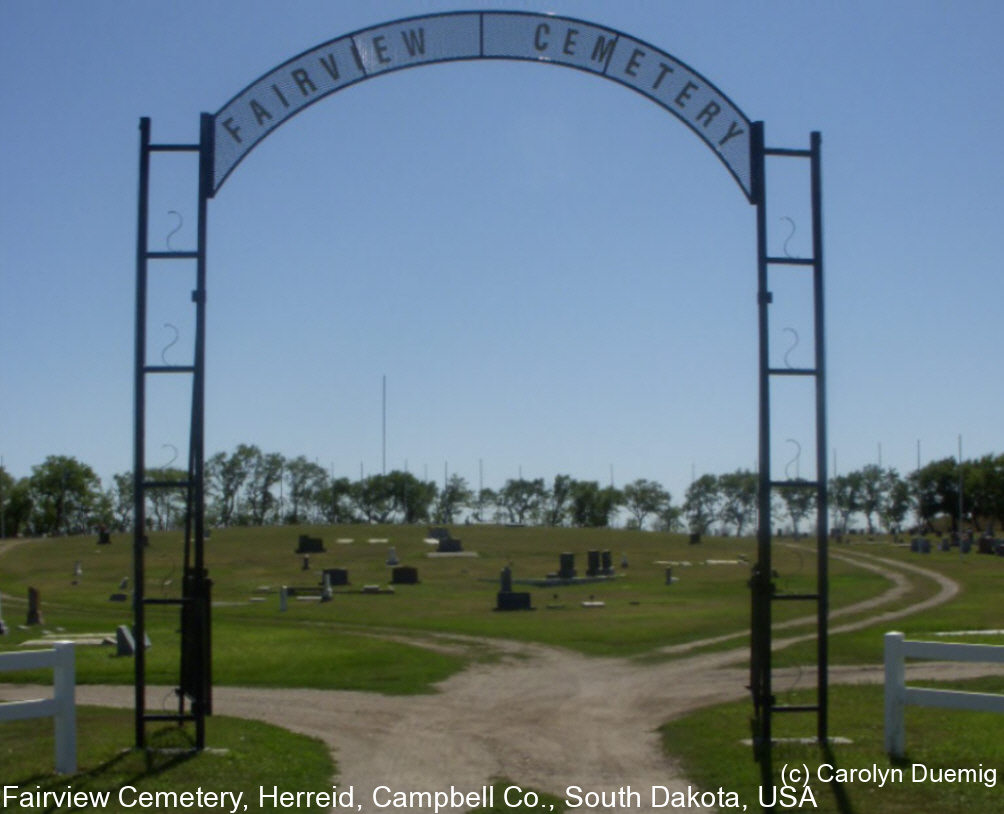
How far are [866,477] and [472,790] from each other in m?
148

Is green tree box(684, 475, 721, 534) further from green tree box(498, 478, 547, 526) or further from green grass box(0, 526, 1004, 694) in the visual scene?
green grass box(0, 526, 1004, 694)

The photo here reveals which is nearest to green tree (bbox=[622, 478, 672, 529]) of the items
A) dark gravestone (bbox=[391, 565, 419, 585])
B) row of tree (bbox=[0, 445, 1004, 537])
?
row of tree (bbox=[0, 445, 1004, 537])

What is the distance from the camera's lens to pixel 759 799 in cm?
1002

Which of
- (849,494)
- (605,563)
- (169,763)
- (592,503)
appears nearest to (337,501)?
(592,503)

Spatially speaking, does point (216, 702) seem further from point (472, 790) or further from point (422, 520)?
→ point (422, 520)

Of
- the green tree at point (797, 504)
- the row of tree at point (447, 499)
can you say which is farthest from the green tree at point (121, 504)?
the green tree at point (797, 504)

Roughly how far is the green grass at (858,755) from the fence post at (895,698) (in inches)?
5.4

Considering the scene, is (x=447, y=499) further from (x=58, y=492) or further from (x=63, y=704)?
(x=63, y=704)

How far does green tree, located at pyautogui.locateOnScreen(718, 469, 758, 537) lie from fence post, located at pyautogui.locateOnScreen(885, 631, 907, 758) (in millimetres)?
149685

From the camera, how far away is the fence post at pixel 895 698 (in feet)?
38.0

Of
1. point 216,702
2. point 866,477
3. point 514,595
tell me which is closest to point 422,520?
point 866,477

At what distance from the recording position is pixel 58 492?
146875 mm

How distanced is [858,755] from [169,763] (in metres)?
6.47

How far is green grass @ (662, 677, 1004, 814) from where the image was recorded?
989 centimetres
